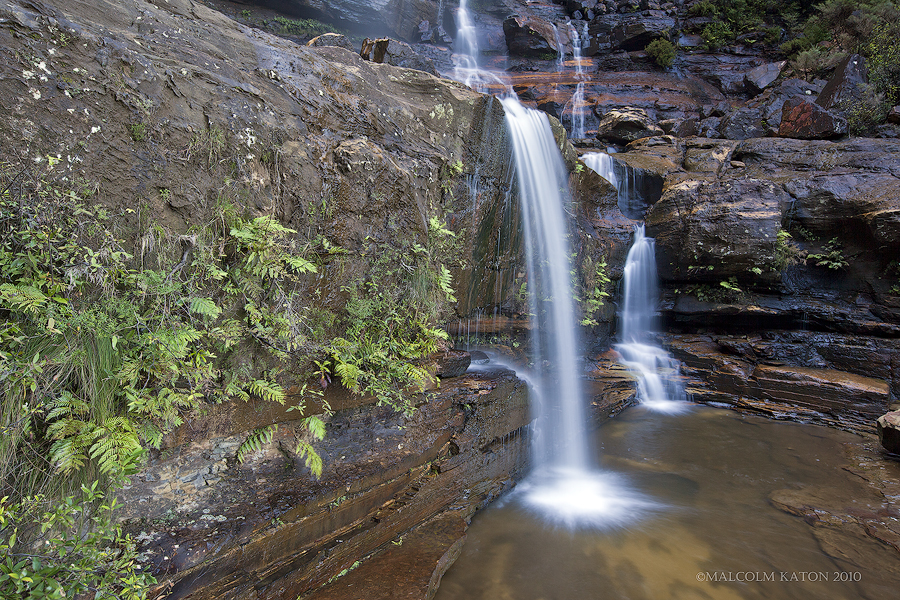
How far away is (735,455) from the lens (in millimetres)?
6855

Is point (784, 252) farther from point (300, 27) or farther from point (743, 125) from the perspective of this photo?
point (300, 27)

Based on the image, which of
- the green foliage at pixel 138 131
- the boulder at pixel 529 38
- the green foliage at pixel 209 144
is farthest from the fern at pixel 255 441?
the boulder at pixel 529 38

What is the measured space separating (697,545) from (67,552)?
17.8 feet

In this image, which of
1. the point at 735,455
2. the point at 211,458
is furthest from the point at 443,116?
the point at 735,455

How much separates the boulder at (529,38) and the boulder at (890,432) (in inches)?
819

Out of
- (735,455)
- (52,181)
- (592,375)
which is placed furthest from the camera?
(592,375)

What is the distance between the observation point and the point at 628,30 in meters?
21.5

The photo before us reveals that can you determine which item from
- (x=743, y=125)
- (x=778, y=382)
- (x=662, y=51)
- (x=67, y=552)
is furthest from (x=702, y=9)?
(x=67, y=552)

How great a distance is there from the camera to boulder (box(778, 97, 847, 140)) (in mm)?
11414

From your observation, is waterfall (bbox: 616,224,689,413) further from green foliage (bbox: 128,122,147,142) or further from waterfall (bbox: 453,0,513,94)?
waterfall (bbox: 453,0,513,94)

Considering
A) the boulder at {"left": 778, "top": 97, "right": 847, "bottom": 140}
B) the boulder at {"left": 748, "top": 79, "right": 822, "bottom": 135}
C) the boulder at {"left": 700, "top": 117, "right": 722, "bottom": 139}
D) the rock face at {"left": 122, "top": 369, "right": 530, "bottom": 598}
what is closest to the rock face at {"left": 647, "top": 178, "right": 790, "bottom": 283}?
the boulder at {"left": 778, "top": 97, "right": 847, "bottom": 140}

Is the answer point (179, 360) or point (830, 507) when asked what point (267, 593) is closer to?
point (179, 360)

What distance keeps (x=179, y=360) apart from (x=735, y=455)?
7660 millimetres

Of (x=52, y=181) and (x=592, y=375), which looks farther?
(x=592, y=375)
